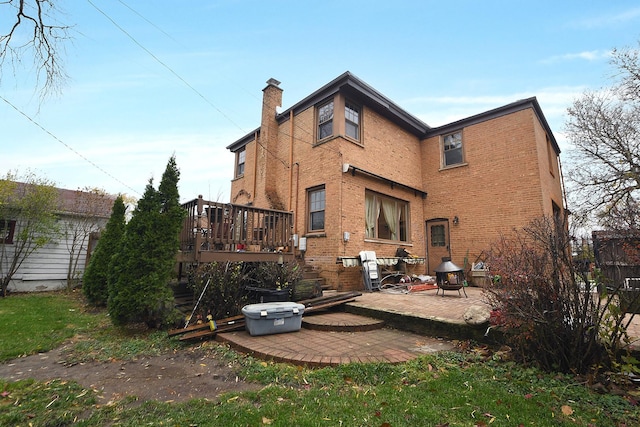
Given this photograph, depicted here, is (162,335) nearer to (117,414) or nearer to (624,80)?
(117,414)

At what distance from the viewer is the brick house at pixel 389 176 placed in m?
9.16

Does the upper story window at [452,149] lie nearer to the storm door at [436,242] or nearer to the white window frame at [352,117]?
the storm door at [436,242]

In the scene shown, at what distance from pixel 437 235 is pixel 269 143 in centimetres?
725

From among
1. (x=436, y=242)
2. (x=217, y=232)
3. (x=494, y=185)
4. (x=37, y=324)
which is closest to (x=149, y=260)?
(x=217, y=232)

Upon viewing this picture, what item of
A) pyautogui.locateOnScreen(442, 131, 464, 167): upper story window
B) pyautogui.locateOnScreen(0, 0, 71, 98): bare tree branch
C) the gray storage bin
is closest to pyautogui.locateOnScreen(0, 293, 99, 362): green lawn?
the gray storage bin

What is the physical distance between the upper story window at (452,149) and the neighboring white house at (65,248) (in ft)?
45.4

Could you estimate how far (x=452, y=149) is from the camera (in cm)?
1159

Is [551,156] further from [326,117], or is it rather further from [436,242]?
[326,117]

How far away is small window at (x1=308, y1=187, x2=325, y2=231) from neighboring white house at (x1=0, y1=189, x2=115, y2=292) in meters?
8.45

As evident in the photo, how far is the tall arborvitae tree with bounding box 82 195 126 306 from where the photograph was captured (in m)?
7.70

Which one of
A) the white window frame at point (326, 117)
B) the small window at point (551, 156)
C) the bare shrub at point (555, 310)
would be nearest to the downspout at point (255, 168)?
the white window frame at point (326, 117)

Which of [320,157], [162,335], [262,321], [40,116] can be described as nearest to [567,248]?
[262,321]

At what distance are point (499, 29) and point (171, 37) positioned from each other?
864 centimetres

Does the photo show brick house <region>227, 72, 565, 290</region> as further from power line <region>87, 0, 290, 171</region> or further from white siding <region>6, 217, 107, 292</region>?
white siding <region>6, 217, 107, 292</region>
